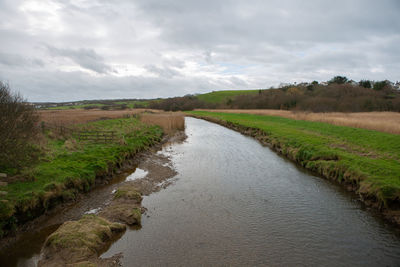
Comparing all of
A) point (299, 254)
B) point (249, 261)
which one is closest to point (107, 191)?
point (249, 261)

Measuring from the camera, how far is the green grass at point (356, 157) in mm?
9742

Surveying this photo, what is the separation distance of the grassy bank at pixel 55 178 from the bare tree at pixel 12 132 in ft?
2.03

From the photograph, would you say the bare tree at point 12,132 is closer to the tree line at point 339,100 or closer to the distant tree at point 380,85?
the tree line at point 339,100

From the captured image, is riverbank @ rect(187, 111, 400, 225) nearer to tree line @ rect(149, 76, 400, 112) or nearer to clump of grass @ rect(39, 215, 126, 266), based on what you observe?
clump of grass @ rect(39, 215, 126, 266)

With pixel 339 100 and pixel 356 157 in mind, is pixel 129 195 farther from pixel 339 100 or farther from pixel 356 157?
pixel 339 100

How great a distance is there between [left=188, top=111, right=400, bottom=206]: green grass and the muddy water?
794 millimetres

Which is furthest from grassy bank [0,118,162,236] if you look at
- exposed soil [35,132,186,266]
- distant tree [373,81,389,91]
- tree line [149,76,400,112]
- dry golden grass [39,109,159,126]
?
distant tree [373,81,389,91]

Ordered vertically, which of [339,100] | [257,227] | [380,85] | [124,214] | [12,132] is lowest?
[257,227]

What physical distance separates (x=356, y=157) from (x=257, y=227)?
834 cm

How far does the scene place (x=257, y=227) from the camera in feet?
27.0

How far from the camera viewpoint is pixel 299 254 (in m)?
6.79

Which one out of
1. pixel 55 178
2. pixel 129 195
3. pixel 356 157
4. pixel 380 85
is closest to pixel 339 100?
pixel 380 85

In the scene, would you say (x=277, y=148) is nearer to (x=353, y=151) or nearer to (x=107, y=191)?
(x=353, y=151)

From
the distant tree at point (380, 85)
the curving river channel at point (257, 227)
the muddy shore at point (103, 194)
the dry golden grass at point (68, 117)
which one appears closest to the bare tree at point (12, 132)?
the muddy shore at point (103, 194)
